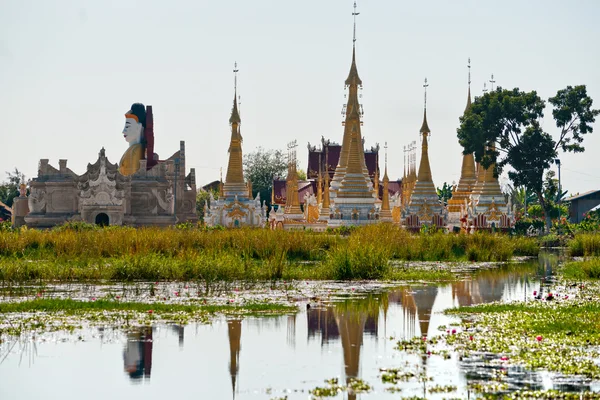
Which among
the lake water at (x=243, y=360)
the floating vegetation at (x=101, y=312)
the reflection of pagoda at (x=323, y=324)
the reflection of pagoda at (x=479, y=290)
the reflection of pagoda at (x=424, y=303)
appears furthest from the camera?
the reflection of pagoda at (x=479, y=290)

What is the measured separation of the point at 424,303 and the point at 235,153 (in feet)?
163

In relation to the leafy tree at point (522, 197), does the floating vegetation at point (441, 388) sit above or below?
below

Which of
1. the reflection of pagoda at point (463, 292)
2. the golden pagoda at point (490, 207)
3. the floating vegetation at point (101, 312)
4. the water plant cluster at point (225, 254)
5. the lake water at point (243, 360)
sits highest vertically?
the golden pagoda at point (490, 207)

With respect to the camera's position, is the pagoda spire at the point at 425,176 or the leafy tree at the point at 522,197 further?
the leafy tree at the point at 522,197

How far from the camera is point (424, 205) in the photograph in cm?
6581

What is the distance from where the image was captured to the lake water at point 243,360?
38.5 ft

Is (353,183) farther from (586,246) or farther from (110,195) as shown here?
(586,246)

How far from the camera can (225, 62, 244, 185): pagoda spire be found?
68438mm

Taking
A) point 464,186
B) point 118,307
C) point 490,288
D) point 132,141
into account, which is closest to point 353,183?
point 464,186

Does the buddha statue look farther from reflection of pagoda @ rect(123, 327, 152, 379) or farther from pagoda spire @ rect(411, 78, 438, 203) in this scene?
reflection of pagoda @ rect(123, 327, 152, 379)

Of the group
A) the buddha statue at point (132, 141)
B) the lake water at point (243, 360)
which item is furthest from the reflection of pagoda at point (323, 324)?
the buddha statue at point (132, 141)

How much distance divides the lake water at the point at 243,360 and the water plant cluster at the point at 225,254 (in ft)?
19.9

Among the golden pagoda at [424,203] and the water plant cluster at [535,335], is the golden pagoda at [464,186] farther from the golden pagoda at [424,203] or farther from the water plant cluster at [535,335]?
the water plant cluster at [535,335]

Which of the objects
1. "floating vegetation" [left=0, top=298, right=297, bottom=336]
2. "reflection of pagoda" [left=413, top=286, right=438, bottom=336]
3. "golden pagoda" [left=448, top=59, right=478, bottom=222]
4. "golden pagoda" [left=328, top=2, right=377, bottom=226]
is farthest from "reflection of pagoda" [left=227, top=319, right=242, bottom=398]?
"golden pagoda" [left=448, top=59, right=478, bottom=222]
